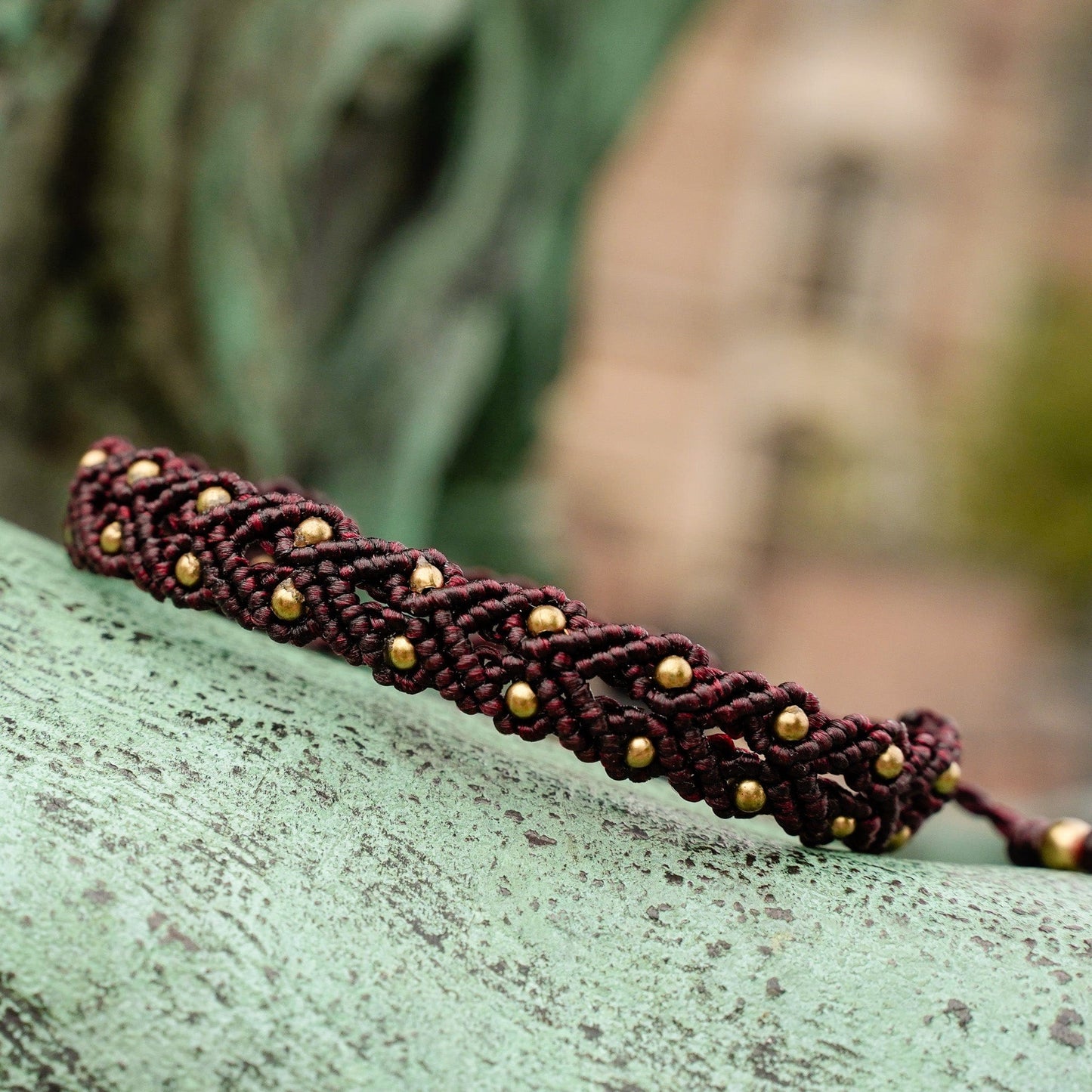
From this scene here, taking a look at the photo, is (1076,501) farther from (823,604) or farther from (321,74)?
(321,74)

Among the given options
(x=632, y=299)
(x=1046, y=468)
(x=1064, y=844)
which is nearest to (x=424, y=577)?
(x=1064, y=844)

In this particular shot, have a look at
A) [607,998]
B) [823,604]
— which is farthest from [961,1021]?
[823,604]

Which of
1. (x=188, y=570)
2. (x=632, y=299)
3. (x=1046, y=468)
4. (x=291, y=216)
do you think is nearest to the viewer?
(x=188, y=570)

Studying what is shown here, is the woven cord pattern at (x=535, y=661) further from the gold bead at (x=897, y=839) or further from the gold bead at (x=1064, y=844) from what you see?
the gold bead at (x=1064, y=844)

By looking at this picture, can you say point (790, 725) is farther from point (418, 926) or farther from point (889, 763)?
point (418, 926)

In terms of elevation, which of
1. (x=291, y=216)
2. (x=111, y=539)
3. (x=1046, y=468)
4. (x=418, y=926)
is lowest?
(x=418, y=926)

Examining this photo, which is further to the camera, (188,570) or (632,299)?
(632,299)
